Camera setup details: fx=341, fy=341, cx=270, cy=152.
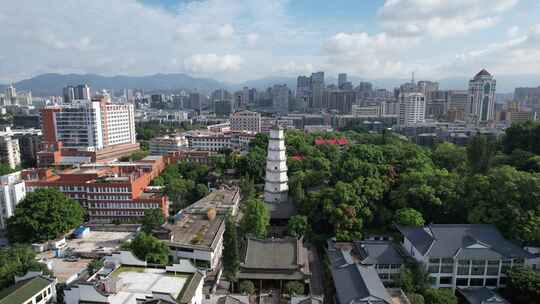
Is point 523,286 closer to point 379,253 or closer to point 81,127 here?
point 379,253

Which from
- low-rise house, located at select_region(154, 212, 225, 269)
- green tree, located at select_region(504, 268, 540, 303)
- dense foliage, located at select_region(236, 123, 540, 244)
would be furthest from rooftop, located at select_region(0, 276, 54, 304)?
green tree, located at select_region(504, 268, 540, 303)

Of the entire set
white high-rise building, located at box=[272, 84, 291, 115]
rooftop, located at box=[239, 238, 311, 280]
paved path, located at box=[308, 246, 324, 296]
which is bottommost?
paved path, located at box=[308, 246, 324, 296]

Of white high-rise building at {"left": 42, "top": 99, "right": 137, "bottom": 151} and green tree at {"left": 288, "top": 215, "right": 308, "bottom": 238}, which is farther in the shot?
white high-rise building at {"left": 42, "top": 99, "right": 137, "bottom": 151}

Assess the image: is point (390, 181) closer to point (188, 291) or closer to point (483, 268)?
point (483, 268)

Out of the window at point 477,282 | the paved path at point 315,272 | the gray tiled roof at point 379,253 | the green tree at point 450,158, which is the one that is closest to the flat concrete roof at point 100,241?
the paved path at point 315,272

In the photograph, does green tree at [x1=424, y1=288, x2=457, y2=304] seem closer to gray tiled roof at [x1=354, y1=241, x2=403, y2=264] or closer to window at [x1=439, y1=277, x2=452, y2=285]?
window at [x1=439, y1=277, x2=452, y2=285]

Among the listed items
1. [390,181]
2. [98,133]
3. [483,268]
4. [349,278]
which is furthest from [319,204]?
[98,133]

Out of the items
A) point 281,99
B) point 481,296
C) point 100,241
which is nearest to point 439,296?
point 481,296
